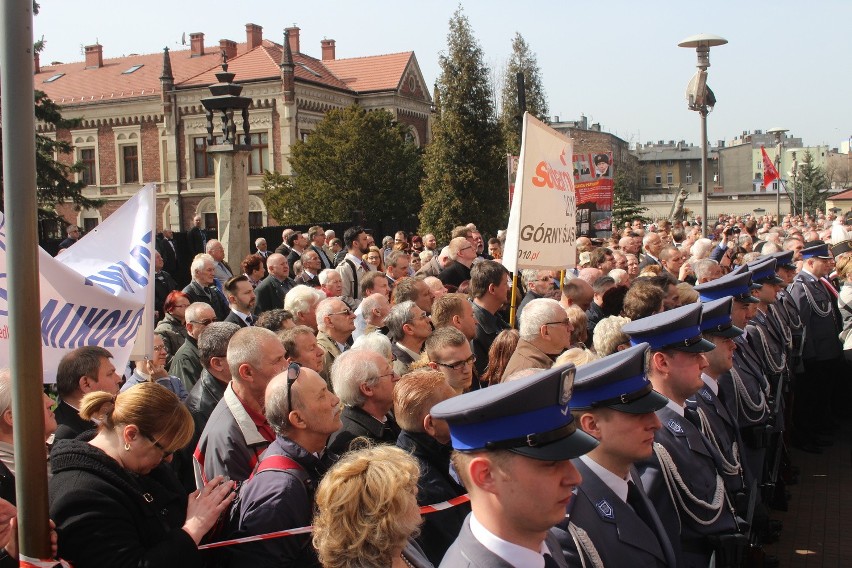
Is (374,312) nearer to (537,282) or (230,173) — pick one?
(537,282)

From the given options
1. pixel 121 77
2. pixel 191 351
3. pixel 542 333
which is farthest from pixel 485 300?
pixel 121 77

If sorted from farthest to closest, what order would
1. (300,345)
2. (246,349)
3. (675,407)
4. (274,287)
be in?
(274,287)
(300,345)
(246,349)
(675,407)

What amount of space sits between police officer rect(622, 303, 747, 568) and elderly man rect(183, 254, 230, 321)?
6.07 meters

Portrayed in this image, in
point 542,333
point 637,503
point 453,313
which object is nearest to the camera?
point 637,503

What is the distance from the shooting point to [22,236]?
2.53 meters

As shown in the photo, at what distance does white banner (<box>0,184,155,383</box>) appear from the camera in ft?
15.5

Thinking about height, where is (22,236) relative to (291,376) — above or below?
above

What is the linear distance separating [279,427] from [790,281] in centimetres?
755

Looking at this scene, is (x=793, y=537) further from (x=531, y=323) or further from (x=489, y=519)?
(x=489, y=519)

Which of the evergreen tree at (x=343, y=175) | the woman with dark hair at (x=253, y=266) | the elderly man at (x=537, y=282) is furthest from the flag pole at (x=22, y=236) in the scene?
the evergreen tree at (x=343, y=175)

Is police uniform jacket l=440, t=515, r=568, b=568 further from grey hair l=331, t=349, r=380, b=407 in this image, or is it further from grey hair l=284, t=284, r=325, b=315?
grey hair l=284, t=284, r=325, b=315

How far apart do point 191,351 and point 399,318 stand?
1580 mm

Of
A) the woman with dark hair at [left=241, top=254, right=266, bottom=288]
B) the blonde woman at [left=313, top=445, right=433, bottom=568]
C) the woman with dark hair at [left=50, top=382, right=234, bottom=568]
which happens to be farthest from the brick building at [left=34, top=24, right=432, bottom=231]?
the blonde woman at [left=313, top=445, right=433, bottom=568]

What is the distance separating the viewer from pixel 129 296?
4.98m
